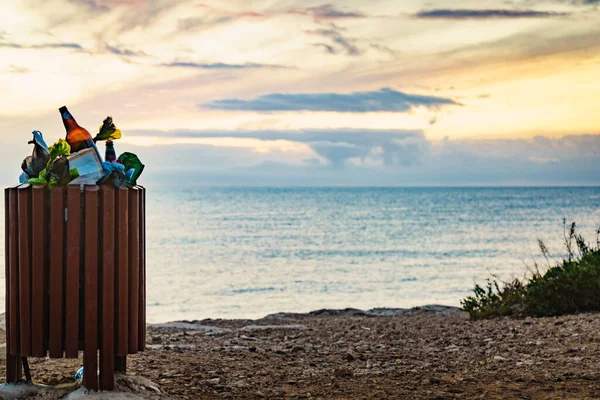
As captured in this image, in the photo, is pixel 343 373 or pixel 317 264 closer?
pixel 343 373

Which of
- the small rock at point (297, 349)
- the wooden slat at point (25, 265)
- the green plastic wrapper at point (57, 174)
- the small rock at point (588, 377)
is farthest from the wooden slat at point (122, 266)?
the small rock at point (588, 377)

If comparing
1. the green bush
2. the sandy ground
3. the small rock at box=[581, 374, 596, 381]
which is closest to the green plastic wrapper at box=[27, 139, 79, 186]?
the sandy ground

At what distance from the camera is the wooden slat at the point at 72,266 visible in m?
4.10

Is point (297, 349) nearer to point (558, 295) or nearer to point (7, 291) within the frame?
point (7, 291)

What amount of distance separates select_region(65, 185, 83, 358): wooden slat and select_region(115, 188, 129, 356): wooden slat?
22 cm

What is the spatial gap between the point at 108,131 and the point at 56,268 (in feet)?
3.41

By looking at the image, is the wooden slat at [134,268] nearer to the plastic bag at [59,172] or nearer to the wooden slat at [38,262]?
the plastic bag at [59,172]

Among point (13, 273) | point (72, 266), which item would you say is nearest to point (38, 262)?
point (72, 266)

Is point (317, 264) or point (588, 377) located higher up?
point (588, 377)

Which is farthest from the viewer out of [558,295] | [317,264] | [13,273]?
[317,264]

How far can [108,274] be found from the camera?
4.16 meters

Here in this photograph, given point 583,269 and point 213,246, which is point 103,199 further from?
point 213,246

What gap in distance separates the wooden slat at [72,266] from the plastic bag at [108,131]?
2.19ft

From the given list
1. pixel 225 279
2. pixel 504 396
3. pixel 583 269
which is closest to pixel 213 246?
pixel 225 279
